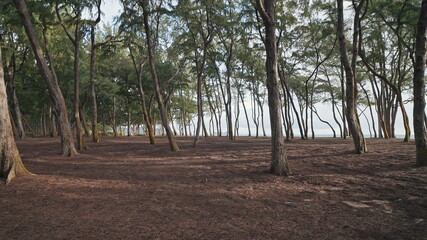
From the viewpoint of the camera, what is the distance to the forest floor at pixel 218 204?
2.89m

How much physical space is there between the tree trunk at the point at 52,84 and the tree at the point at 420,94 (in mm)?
11286

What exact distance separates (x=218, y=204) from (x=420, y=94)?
637cm

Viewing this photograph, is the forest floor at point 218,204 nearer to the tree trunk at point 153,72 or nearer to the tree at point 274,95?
the tree at point 274,95

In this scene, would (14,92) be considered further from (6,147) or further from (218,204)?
(218,204)

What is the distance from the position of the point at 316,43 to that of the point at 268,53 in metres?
13.9

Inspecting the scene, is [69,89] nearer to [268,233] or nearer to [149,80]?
[149,80]

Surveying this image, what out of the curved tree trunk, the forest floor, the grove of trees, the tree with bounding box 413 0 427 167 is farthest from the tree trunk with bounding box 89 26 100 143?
the tree with bounding box 413 0 427 167

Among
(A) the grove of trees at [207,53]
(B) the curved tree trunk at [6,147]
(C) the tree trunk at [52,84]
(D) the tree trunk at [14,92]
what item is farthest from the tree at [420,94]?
(D) the tree trunk at [14,92]

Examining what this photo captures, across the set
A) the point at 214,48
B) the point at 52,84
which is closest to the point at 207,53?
the point at 214,48

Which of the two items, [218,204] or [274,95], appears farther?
[274,95]

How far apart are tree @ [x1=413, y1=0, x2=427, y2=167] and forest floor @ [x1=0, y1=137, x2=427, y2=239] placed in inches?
20.4

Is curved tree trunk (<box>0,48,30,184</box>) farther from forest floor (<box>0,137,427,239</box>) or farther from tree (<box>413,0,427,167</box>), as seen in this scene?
tree (<box>413,0,427,167</box>)

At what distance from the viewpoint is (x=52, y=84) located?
8.00 m

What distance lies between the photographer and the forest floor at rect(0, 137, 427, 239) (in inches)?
114
